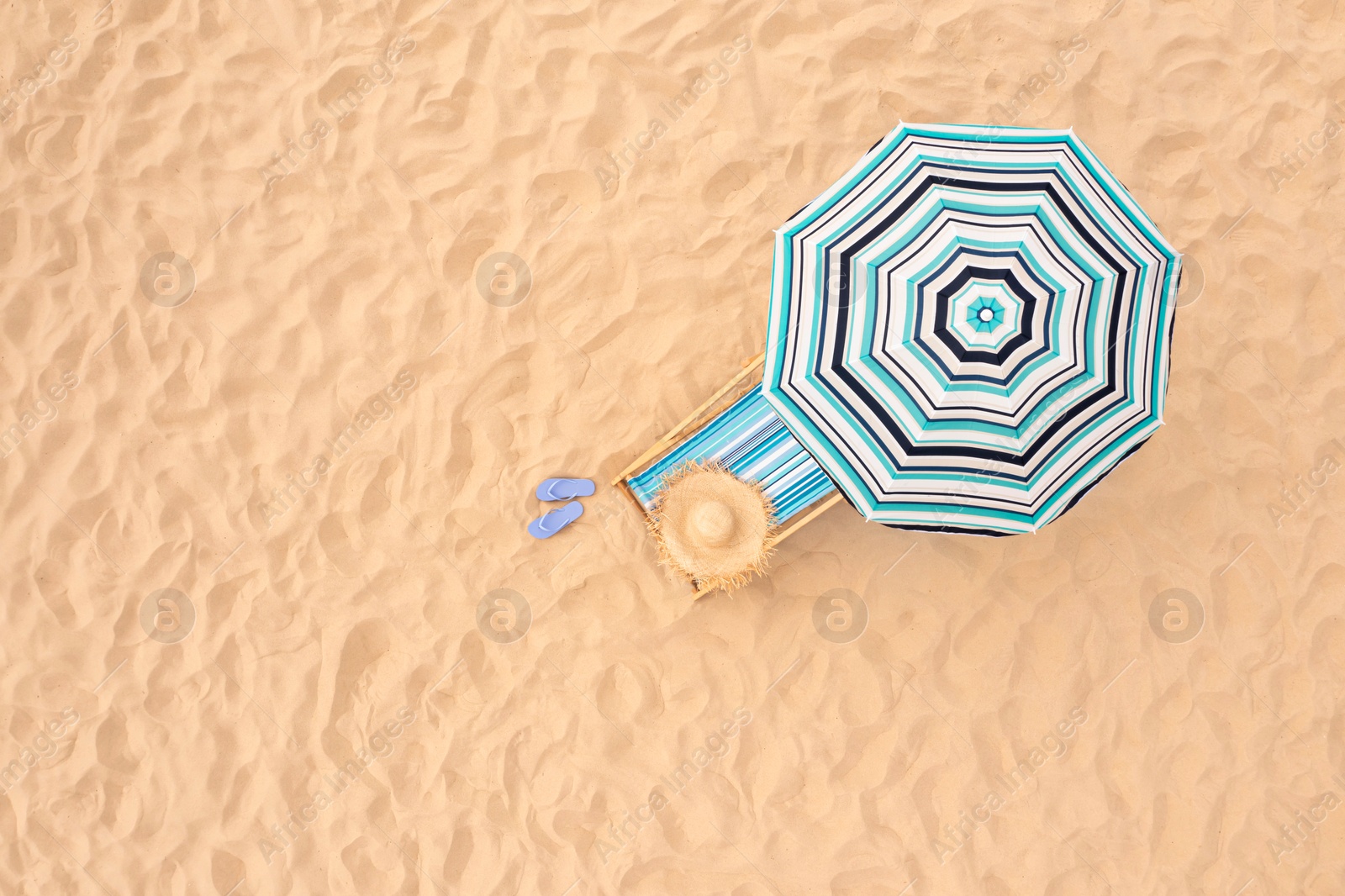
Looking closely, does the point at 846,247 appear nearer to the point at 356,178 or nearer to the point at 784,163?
the point at 784,163

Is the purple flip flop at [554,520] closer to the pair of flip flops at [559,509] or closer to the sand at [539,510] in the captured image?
the pair of flip flops at [559,509]

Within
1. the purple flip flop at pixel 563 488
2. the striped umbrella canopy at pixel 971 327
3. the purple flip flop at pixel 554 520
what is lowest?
the striped umbrella canopy at pixel 971 327

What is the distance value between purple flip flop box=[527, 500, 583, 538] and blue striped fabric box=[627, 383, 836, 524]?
78cm

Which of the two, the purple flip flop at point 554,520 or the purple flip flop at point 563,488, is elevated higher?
the purple flip flop at point 563,488

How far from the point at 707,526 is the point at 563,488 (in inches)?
36.1

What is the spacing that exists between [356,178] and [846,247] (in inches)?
117

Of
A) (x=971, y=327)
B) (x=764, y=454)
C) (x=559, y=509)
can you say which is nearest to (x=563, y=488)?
(x=559, y=509)

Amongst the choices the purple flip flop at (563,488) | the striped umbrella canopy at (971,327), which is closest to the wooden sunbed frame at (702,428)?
the purple flip flop at (563,488)

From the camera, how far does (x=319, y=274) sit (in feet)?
15.8

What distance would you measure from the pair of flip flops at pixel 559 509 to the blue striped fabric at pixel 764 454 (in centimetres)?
71

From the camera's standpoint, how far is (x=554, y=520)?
4.67 metres

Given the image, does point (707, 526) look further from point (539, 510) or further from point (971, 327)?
point (971, 327)

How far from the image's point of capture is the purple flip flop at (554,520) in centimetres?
467

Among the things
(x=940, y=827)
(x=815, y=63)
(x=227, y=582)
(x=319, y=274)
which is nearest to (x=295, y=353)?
(x=319, y=274)
